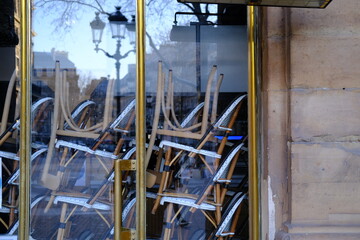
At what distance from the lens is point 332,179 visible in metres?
3.32

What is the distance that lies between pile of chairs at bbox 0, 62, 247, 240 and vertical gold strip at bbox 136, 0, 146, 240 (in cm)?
13

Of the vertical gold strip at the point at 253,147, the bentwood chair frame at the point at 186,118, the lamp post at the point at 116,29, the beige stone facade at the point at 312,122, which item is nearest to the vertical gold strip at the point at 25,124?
the lamp post at the point at 116,29

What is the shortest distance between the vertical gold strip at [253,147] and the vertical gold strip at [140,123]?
33.5 inches

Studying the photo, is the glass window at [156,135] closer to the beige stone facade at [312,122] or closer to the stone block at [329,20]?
the beige stone facade at [312,122]

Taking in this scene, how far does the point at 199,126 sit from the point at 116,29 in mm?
1250

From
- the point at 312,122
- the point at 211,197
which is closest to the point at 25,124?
the point at 211,197

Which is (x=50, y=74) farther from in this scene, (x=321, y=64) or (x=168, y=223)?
(x=321, y=64)

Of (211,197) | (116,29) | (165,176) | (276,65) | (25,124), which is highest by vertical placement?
(116,29)

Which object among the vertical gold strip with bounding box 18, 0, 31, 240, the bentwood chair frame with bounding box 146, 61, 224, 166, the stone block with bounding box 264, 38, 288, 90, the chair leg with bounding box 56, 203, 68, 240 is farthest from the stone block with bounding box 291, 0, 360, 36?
the chair leg with bounding box 56, 203, 68, 240

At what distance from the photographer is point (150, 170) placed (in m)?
3.78

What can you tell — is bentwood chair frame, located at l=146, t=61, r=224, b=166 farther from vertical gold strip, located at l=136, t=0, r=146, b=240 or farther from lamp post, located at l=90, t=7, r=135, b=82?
lamp post, located at l=90, t=7, r=135, b=82

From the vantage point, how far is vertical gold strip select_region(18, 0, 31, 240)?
3670mm

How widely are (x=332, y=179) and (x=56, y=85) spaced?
2.47m

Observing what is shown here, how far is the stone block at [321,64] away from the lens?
3338mm
